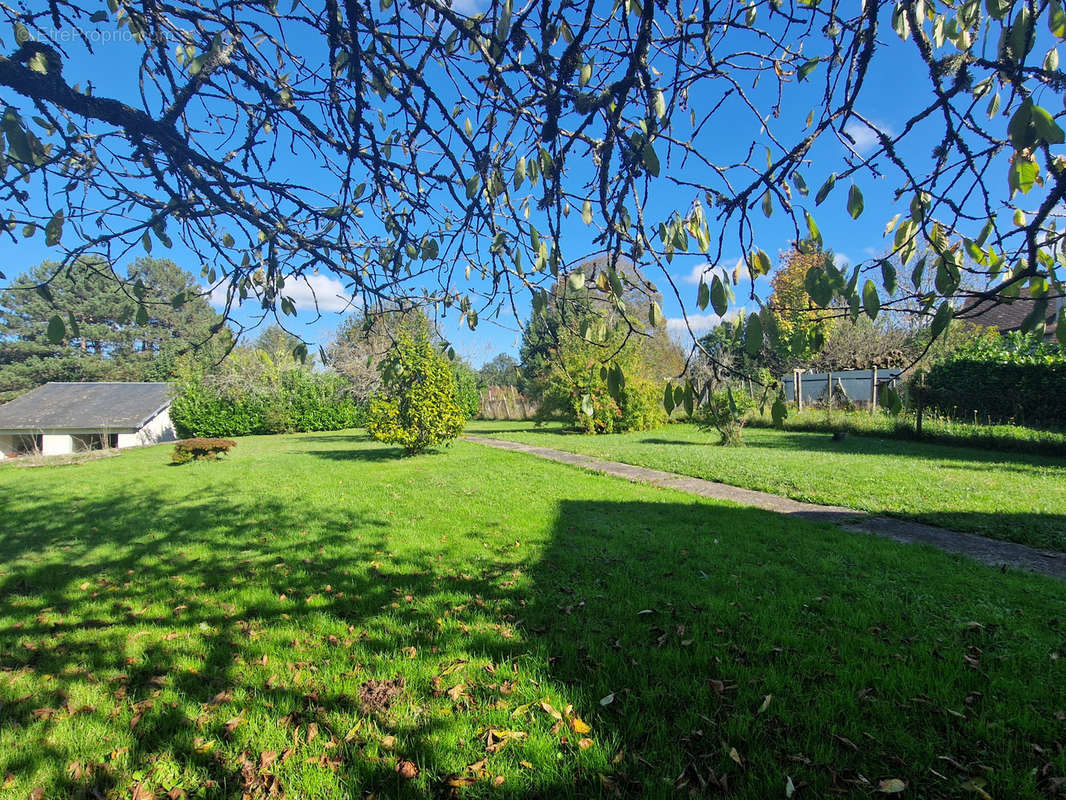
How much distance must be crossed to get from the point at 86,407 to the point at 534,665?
27.8m

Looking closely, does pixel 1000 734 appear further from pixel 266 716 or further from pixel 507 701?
pixel 266 716

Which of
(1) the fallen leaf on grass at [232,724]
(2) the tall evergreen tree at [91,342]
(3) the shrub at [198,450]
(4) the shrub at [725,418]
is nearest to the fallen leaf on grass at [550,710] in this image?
(1) the fallen leaf on grass at [232,724]

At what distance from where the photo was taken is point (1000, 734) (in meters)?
2.06

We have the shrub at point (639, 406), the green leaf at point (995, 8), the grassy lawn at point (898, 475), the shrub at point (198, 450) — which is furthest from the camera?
the shrub at point (639, 406)

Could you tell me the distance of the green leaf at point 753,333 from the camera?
124cm

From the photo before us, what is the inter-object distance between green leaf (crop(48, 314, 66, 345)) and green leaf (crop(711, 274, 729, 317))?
2.18 m

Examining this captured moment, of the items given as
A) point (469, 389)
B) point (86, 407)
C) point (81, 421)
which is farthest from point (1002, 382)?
point (86, 407)

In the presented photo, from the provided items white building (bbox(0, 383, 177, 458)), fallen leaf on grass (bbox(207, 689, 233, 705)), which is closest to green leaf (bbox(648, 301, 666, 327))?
fallen leaf on grass (bbox(207, 689, 233, 705))

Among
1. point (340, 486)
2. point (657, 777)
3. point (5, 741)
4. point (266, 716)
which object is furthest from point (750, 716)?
point (340, 486)

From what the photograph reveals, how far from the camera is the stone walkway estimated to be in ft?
13.6

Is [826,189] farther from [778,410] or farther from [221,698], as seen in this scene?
[221,698]

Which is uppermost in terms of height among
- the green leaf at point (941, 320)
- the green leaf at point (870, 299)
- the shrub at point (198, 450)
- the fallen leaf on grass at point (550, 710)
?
the green leaf at point (870, 299)

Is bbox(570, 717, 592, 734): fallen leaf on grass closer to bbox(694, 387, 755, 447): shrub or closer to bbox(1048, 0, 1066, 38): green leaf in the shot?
bbox(694, 387, 755, 447): shrub

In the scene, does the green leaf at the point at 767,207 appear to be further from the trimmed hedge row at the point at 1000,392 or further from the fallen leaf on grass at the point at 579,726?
the trimmed hedge row at the point at 1000,392
